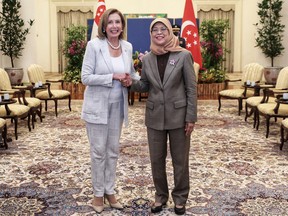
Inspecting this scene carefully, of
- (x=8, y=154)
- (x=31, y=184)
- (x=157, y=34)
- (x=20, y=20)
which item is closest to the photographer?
(x=157, y=34)

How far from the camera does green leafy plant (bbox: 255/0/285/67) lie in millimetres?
14038

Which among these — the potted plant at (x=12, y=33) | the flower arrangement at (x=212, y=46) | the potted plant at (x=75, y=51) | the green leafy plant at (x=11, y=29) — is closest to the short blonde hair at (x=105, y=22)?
the potted plant at (x=75, y=51)

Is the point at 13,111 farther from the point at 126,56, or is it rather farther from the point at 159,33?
the point at 159,33

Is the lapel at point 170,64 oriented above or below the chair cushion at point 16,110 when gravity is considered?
above

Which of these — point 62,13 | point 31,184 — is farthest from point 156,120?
point 62,13

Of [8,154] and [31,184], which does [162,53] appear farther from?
[8,154]

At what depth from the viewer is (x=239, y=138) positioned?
7.28 metres

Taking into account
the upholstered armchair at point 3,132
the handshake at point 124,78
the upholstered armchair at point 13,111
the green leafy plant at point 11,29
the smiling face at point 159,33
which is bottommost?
the upholstered armchair at point 3,132

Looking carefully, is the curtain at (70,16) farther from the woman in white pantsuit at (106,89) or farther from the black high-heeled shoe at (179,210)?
the black high-heeled shoe at (179,210)

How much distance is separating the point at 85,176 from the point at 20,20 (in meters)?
9.35

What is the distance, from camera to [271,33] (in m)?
14.2

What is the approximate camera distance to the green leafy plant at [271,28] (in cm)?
1404

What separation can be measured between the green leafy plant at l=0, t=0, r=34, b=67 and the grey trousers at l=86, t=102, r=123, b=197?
994 centimetres

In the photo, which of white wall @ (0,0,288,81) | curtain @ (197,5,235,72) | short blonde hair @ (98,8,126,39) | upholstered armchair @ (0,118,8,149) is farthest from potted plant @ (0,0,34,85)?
short blonde hair @ (98,8,126,39)
